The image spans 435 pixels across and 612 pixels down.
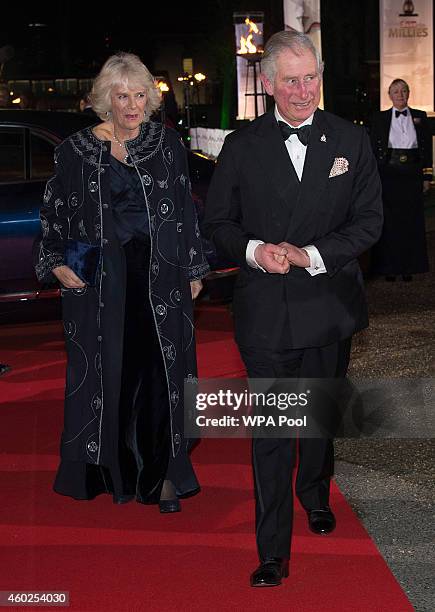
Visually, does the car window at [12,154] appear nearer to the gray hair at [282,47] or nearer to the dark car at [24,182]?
the dark car at [24,182]

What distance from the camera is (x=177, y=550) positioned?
486cm

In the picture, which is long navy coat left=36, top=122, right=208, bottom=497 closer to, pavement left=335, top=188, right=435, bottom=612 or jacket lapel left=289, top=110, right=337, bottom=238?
pavement left=335, top=188, right=435, bottom=612

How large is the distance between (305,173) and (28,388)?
13.7ft

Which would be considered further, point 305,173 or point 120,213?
point 120,213

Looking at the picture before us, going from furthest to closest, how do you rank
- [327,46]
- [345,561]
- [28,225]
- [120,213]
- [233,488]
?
[327,46]
[28,225]
[233,488]
[120,213]
[345,561]

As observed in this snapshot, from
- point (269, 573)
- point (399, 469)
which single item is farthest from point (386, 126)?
point (269, 573)

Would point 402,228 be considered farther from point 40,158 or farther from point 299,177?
point 299,177

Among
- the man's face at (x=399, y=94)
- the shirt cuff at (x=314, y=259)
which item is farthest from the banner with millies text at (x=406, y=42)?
the shirt cuff at (x=314, y=259)

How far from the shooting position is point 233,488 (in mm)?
5738

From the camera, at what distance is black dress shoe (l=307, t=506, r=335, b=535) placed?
498 centimetres

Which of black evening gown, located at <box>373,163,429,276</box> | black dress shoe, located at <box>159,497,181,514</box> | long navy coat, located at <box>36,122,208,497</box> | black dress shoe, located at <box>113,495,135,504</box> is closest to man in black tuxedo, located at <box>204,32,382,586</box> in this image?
long navy coat, located at <box>36,122,208,497</box>

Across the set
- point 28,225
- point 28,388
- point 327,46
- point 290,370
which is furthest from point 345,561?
point 327,46

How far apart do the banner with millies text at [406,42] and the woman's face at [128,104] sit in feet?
61.7

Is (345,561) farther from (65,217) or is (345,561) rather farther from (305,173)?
(65,217)
